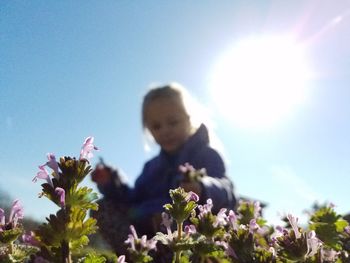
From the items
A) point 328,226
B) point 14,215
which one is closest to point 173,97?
point 328,226

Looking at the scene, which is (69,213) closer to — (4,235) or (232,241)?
(4,235)

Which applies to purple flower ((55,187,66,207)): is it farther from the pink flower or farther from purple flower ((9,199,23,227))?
purple flower ((9,199,23,227))

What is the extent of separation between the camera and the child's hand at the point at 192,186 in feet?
12.7

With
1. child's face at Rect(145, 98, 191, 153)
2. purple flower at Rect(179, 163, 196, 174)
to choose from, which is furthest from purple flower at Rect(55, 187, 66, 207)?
child's face at Rect(145, 98, 191, 153)

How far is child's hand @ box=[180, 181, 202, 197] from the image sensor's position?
3.87 metres

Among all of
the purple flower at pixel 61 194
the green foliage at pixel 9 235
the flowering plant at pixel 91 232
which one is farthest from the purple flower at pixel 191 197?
the green foliage at pixel 9 235

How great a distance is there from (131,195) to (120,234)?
1296 mm

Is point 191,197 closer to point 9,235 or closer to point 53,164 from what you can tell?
point 53,164

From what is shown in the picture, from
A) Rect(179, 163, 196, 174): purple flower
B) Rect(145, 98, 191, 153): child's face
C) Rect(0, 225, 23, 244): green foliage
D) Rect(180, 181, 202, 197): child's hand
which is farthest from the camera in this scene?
Rect(145, 98, 191, 153): child's face

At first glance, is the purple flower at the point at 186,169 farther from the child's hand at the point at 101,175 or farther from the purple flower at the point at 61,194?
the child's hand at the point at 101,175

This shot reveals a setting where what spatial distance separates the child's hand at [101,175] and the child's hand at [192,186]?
3652 mm

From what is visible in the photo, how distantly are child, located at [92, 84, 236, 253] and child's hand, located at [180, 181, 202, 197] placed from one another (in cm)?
175

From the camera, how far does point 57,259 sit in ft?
4.50

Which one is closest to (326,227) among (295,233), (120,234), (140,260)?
(295,233)
